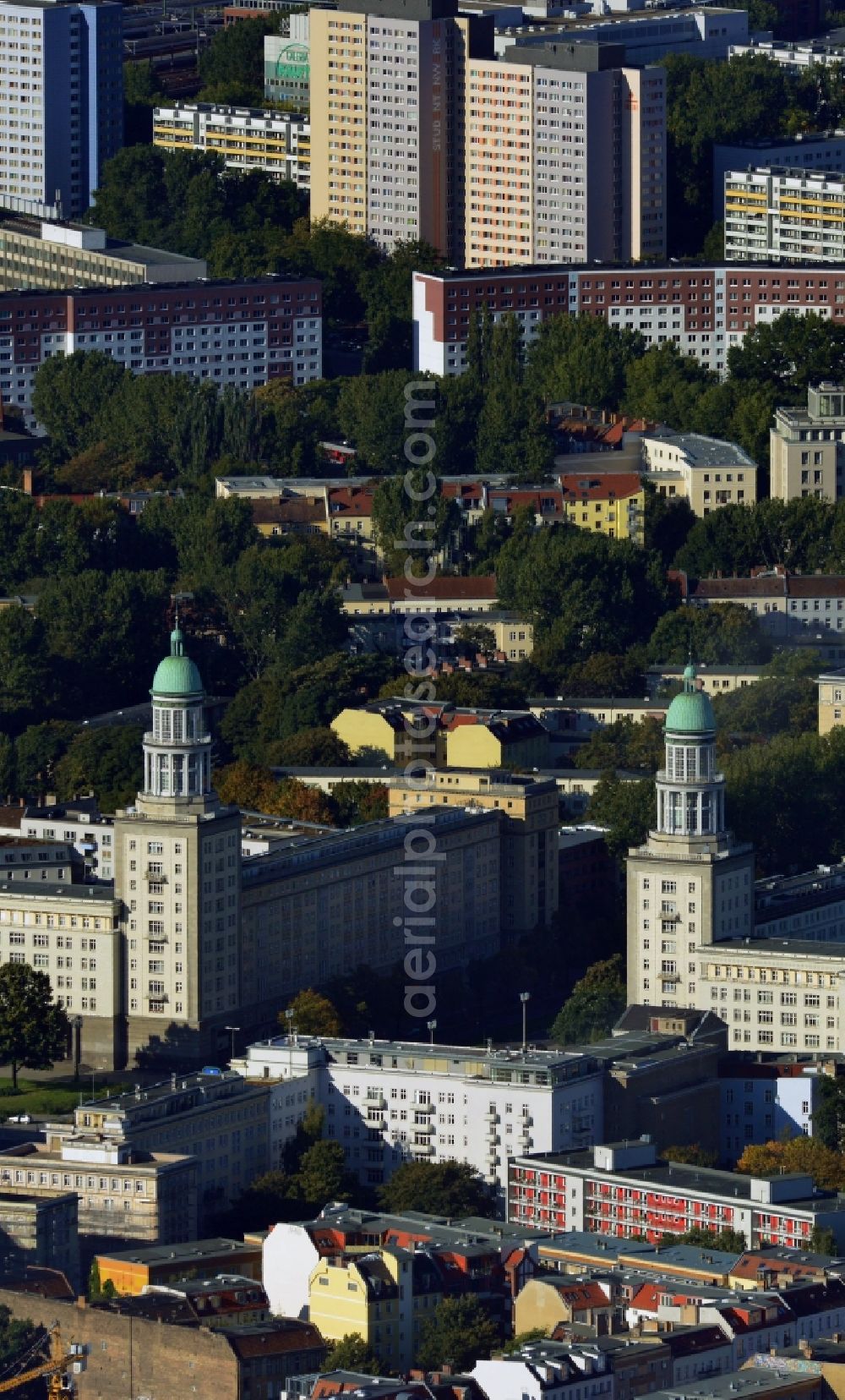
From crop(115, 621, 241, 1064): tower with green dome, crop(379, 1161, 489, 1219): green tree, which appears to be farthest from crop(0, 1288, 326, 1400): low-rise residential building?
crop(115, 621, 241, 1064): tower with green dome

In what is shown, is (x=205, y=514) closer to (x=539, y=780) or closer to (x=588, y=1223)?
(x=539, y=780)

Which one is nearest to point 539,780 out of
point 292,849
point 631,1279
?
point 292,849

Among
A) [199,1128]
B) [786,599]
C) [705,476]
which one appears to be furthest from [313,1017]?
[705,476]

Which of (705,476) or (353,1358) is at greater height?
(705,476)

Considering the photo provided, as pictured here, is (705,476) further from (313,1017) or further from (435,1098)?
(435,1098)

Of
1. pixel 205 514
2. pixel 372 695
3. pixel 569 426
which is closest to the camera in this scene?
pixel 372 695

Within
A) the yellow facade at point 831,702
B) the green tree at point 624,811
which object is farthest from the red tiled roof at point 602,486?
the green tree at point 624,811

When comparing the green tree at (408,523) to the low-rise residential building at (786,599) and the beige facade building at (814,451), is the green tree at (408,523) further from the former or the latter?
the beige facade building at (814,451)
